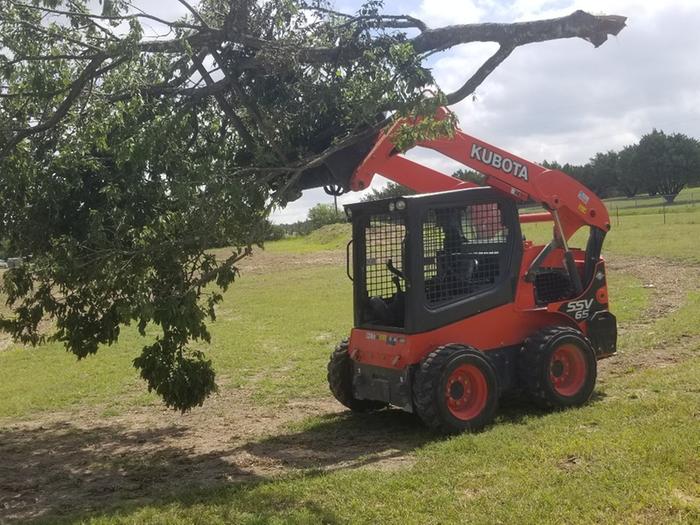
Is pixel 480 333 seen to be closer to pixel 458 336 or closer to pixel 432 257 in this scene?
pixel 458 336

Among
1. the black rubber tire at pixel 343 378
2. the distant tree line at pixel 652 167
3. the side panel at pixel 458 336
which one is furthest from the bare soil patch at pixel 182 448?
the distant tree line at pixel 652 167

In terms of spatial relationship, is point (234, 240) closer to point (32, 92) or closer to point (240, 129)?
point (240, 129)

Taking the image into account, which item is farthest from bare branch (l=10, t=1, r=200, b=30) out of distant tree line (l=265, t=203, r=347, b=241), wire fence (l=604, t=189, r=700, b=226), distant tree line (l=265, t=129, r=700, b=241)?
distant tree line (l=265, t=129, r=700, b=241)

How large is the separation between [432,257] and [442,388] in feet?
4.68

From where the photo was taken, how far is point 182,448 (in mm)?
8133

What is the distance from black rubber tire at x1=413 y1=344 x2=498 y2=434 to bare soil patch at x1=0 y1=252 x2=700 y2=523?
0.36 metres

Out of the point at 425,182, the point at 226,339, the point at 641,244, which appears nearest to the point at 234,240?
the point at 425,182

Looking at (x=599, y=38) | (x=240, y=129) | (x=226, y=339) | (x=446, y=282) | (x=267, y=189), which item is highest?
(x=599, y=38)

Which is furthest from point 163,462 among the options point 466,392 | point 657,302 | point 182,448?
point 657,302

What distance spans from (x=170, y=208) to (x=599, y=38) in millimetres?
4737

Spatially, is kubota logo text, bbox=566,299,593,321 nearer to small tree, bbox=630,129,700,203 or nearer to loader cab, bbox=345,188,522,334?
loader cab, bbox=345,188,522,334

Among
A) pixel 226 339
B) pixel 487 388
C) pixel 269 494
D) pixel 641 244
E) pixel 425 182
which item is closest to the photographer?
pixel 269 494

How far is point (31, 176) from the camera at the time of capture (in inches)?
267

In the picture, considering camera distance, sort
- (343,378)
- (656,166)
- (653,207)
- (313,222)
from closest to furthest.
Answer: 1. (343,378)
2. (653,207)
3. (313,222)
4. (656,166)
